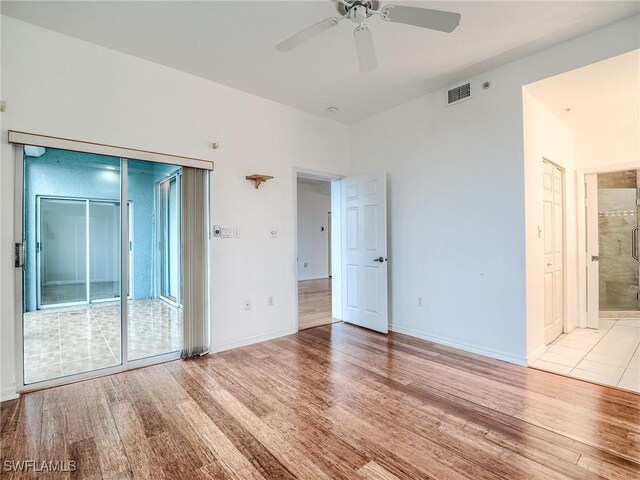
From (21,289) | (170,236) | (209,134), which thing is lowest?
(21,289)

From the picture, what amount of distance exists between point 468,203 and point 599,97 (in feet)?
5.55

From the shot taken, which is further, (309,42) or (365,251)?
(365,251)

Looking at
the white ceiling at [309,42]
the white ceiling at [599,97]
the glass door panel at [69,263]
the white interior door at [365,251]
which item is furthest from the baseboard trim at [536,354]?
the glass door panel at [69,263]

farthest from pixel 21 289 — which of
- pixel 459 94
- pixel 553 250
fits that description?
pixel 553 250

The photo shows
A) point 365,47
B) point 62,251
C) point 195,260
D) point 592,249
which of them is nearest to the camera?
point 365,47

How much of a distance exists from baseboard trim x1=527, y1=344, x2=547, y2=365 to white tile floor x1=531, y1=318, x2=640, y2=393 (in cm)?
3

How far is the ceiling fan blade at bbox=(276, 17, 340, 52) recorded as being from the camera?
2.00m

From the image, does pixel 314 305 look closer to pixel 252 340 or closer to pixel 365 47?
pixel 252 340

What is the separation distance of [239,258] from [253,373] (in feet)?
4.42

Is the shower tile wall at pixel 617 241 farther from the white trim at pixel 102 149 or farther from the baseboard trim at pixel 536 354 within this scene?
the white trim at pixel 102 149

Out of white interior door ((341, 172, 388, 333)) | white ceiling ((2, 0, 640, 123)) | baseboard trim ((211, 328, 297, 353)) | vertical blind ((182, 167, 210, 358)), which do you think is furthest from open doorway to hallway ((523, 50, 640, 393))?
vertical blind ((182, 167, 210, 358))

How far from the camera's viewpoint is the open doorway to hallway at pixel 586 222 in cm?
301

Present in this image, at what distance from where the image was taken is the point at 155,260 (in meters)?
3.43

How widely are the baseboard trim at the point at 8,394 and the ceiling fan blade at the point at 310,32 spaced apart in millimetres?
3345
